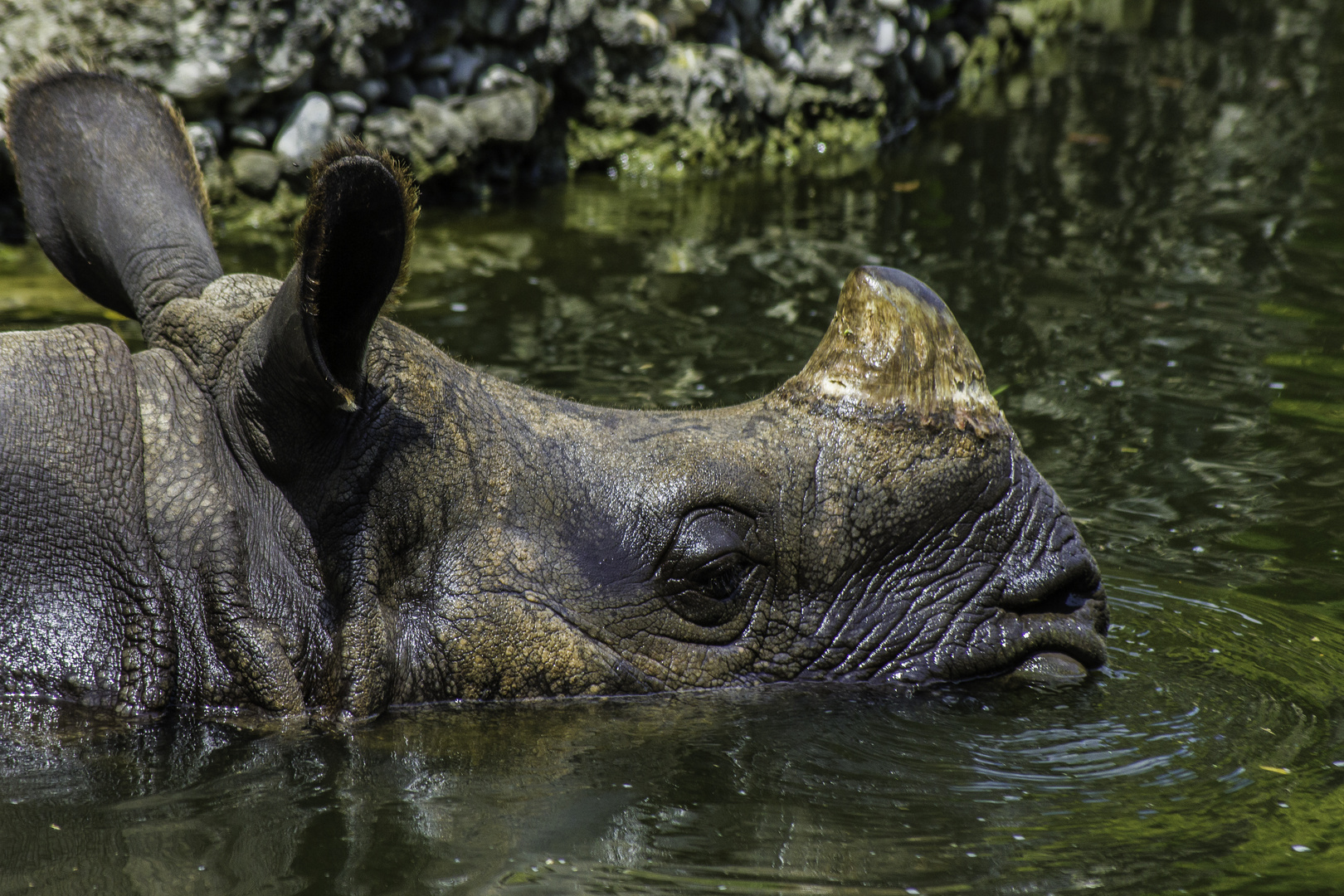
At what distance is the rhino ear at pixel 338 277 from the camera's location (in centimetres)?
376

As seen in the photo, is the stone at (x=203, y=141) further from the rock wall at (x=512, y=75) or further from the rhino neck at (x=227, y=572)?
the rhino neck at (x=227, y=572)

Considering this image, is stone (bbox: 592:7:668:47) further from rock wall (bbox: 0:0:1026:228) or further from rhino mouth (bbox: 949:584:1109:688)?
rhino mouth (bbox: 949:584:1109:688)

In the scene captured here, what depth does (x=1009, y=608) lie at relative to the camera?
501 cm

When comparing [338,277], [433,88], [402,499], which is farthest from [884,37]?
[338,277]

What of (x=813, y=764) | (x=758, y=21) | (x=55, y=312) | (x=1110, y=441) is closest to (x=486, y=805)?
(x=813, y=764)

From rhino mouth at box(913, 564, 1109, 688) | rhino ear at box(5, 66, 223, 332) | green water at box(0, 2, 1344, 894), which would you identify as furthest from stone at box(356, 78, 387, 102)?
rhino mouth at box(913, 564, 1109, 688)

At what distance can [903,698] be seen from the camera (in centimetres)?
494

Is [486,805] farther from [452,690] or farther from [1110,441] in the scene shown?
[1110,441]

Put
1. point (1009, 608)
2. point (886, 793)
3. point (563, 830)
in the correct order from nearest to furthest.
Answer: point (563, 830)
point (886, 793)
point (1009, 608)

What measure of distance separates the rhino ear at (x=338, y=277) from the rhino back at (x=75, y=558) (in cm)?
52

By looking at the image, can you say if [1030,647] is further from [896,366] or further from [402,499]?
[402,499]

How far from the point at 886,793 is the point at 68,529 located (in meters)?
2.37

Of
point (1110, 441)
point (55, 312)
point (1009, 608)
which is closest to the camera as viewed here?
point (1009, 608)

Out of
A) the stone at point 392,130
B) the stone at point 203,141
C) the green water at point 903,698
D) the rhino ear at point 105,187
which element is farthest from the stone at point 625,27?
the rhino ear at point 105,187
